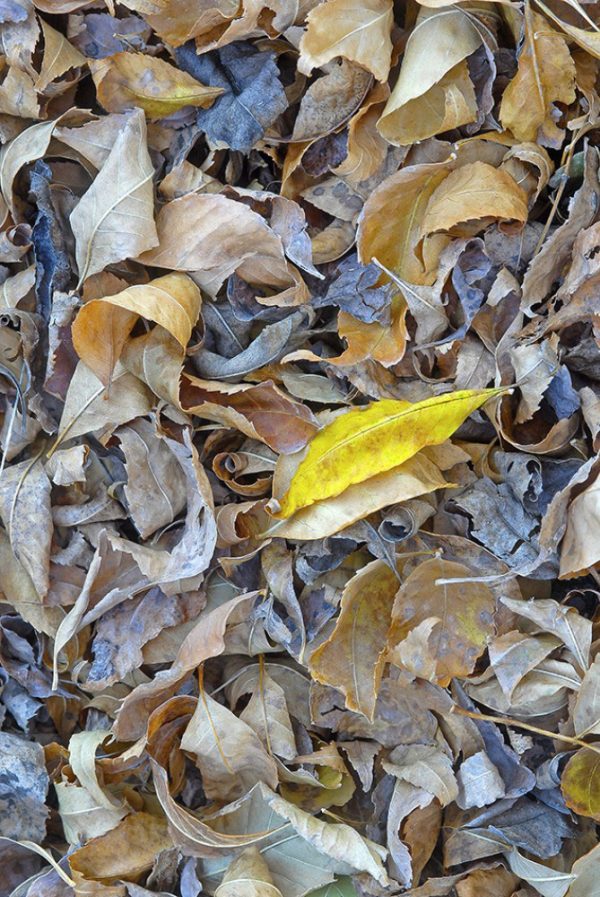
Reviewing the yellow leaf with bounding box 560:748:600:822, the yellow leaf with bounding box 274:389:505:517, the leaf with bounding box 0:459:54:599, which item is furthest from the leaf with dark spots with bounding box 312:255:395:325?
the yellow leaf with bounding box 560:748:600:822

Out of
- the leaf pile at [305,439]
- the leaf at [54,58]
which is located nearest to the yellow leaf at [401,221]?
the leaf pile at [305,439]

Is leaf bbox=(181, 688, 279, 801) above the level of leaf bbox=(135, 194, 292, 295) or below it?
below

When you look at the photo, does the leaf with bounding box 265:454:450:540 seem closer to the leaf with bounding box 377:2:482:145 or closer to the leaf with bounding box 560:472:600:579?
the leaf with bounding box 560:472:600:579

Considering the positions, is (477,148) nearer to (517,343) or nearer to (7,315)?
(517,343)

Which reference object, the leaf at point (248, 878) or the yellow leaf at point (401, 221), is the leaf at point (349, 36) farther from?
the leaf at point (248, 878)

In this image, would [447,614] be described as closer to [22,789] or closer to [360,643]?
[360,643]
